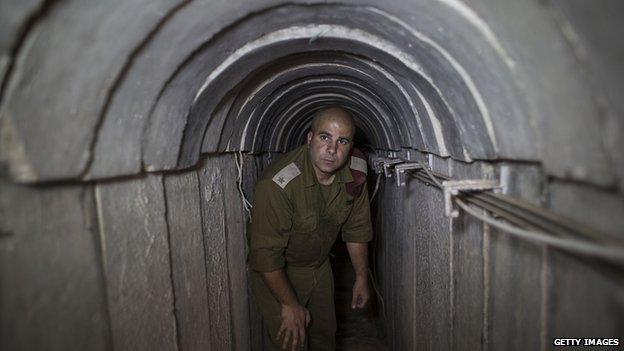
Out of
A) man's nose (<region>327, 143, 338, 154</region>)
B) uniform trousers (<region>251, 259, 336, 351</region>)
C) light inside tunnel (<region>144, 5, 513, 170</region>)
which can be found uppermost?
light inside tunnel (<region>144, 5, 513, 170</region>)

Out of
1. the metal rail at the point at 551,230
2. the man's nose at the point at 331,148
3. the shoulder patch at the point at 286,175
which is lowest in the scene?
the metal rail at the point at 551,230

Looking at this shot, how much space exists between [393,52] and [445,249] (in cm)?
114

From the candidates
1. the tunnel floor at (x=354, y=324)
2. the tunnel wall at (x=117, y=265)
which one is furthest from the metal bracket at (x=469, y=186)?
the tunnel floor at (x=354, y=324)

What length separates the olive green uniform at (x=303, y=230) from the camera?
2941 millimetres

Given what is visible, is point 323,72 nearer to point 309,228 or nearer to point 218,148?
point 218,148

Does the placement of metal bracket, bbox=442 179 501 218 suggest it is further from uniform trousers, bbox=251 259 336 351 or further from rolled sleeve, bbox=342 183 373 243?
uniform trousers, bbox=251 259 336 351

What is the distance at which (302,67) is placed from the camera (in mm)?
2854

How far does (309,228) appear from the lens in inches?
125

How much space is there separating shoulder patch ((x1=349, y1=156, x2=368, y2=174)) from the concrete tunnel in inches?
39.1

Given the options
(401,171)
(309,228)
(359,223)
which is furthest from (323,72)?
(359,223)

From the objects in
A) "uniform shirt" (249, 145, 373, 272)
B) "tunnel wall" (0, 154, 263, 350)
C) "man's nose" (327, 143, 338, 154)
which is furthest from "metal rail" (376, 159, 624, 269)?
"uniform shirt" (249, 145, 373, 272)

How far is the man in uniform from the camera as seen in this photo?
295 centimetres

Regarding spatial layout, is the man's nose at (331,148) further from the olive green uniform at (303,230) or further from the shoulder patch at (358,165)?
the shoulder patch at (358,165)

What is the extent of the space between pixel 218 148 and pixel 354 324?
3.94 meters
